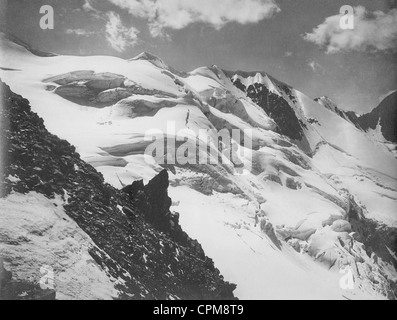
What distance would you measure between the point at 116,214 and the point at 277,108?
90.9 metres

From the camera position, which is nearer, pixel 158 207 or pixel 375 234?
pixel 158 207

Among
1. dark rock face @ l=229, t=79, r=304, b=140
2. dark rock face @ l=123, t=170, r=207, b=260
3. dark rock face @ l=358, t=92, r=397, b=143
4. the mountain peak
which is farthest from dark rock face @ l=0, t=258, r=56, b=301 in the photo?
dark rock face @ l=358, t=92, r=397, b=143

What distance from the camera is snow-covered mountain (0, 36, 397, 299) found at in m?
39.9

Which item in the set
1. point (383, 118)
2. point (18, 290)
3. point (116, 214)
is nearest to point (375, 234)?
point (116, 214)

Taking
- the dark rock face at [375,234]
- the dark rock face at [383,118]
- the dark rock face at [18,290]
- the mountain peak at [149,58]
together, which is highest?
the mountain peak at [149,58]

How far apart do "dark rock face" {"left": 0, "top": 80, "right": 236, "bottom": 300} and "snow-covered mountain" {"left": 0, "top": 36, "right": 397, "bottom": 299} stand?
525cm

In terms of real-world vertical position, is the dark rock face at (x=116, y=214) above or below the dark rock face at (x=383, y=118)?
above

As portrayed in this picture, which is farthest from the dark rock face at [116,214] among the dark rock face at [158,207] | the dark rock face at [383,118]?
the dark rock face at [383,118]

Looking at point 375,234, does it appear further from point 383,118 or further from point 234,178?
point 383,118

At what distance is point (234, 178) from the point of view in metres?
54.1

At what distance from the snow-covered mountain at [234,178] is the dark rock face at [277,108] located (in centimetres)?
1243

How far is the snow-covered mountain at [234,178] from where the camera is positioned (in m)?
39.9

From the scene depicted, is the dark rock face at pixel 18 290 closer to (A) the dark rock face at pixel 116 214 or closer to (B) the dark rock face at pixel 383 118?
(A) the dark rock face at pixel 116 214
